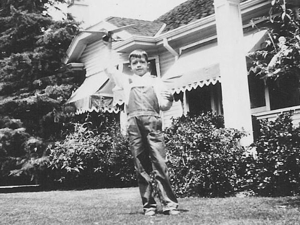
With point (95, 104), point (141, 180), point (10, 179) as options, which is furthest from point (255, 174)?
point (10, 179)

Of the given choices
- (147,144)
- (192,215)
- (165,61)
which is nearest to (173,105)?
(165,61)

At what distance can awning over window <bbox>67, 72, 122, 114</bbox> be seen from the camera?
13180 mm

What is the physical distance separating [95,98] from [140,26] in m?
3.22

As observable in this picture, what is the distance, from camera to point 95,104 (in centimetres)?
1323

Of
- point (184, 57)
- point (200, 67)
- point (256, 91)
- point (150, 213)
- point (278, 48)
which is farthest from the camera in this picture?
point (184, 57)

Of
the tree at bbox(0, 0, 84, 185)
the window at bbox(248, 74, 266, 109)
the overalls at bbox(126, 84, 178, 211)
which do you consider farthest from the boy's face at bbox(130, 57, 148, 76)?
the tree at bbox(0, 0, 84, 185)

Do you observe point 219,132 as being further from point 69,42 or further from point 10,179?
point 10,179

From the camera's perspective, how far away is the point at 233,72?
8.34 m

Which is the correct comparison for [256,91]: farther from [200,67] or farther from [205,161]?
[205,161]

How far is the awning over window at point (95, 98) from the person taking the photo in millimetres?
13180

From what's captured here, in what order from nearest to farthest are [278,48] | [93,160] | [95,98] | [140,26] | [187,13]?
1. [278,48]
2. [93,160]
3. [95,98]
4. [187,13]
5. [140,26]

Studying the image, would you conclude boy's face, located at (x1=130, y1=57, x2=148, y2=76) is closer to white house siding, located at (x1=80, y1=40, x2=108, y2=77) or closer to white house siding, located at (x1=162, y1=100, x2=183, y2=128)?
white house siding, located at (x1=162, y1=100, x2=183, y2=128)

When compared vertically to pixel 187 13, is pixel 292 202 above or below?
below

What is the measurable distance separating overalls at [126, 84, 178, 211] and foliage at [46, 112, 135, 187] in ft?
19.7
